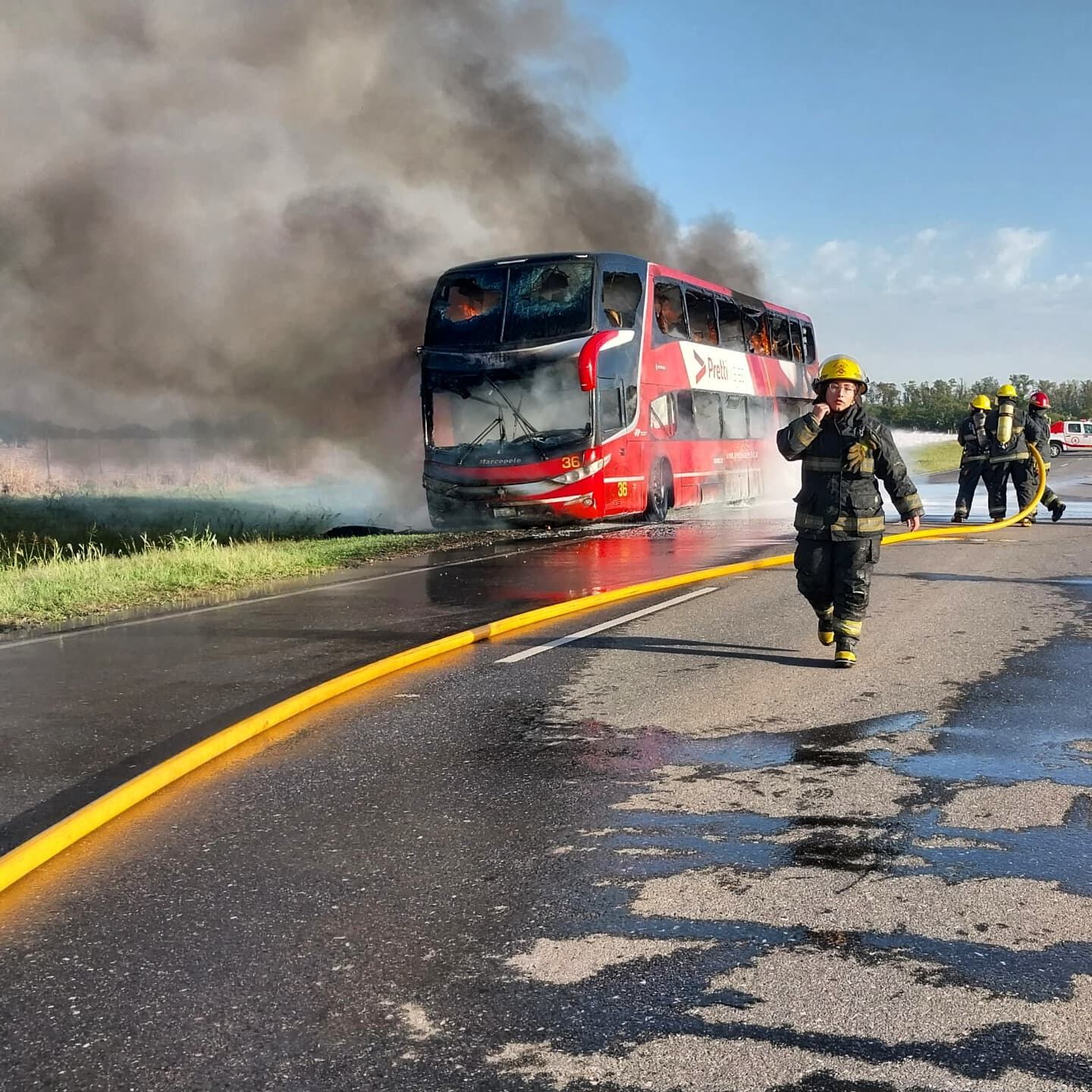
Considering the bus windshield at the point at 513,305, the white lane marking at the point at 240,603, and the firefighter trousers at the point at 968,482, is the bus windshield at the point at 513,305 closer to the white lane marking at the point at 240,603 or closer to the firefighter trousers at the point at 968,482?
the white lane marking at the point at 240,603

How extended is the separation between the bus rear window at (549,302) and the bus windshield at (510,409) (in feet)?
1.60

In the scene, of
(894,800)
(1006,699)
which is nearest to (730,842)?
(894,800)

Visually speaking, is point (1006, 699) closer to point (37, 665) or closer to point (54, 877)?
point (54, 877)

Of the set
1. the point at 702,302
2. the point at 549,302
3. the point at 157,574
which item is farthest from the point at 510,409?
the point at 157,574

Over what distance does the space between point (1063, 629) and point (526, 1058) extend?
6.38 m

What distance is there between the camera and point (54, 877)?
3777mm

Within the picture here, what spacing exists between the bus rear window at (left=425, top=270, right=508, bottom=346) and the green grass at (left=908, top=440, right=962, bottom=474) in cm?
2296

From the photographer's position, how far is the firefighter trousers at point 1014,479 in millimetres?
16031

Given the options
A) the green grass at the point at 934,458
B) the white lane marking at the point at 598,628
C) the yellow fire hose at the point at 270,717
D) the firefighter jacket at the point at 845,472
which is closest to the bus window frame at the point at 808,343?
the green grass at the point at 934,458

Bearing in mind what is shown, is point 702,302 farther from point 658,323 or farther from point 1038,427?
point 1038,427

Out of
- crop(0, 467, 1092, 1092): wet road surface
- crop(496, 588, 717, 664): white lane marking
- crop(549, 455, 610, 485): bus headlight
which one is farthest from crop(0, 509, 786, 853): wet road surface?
crop(549, 455, 610, 485): bus headlight

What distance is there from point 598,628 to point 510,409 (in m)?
8.84

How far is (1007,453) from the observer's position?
52.0 feet

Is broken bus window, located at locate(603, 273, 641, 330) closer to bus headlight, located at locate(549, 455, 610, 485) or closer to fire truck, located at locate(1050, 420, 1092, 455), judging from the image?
bus headlight, located at locate(549, 455, 610, 485)
